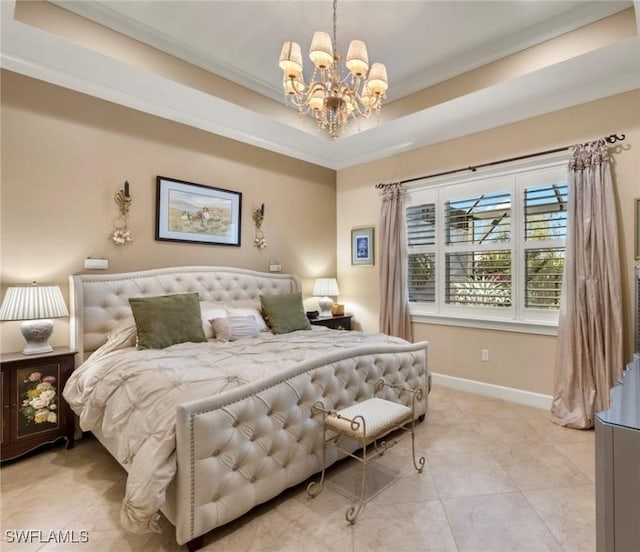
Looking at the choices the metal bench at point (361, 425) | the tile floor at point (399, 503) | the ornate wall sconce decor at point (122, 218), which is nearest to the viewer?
the tile floor at point (399, 503)

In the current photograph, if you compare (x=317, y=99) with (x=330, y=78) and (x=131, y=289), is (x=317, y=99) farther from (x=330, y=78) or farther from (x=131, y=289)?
(x=131, y=289)

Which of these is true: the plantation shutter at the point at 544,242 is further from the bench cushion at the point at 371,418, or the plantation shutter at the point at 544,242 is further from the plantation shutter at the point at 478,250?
the bench cushion at the point at 371,418

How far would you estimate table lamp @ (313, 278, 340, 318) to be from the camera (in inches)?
181

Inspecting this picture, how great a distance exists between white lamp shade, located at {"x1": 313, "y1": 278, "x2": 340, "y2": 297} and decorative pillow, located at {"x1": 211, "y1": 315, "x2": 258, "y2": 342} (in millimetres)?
1590

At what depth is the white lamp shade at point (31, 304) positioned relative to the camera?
236 centimetres

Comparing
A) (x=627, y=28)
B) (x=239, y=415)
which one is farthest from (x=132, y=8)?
(x=627, y=28)

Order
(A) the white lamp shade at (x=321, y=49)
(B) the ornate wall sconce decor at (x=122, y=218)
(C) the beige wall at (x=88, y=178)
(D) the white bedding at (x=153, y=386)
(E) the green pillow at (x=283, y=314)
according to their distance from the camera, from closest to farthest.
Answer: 1. (D) the white bedding at (x=153, y=386)
2. (A) the white lamp shade at (x=321, y=49)
3. (C) the beige wall at (x=88, y=178)
4. (B) the ornate wall sconce decor at (x=122, y=218)
5. (E) the green pillow at (x=283, y=314)

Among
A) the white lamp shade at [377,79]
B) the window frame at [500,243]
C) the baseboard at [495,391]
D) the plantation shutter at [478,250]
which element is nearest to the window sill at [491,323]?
the window frame at [500,243]

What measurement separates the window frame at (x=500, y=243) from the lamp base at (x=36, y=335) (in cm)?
358

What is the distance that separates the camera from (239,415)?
172 centimetres

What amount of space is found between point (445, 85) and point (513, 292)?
84.3 inches

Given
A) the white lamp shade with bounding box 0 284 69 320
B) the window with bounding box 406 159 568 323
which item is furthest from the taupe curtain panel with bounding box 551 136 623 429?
the white lamp shade with bounding box 0 284 69 320

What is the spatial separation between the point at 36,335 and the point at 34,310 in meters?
0.24

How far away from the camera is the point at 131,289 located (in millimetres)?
3104
